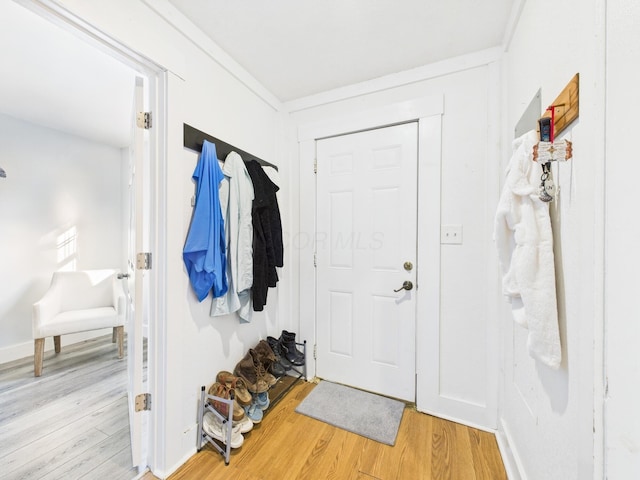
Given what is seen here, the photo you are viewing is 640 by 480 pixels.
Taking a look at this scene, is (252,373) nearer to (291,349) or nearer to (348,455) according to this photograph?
(291,349)

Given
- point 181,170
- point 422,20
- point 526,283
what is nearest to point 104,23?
point 181,170

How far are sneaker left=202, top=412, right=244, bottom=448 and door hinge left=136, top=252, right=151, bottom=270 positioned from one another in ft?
2.98

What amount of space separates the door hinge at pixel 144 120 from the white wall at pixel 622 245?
169 centimetres

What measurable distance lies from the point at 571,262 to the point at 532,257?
10 centimetres

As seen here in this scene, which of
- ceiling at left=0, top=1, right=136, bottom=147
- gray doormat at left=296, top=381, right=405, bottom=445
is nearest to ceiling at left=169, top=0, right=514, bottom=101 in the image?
ceiling at left=0, top=1, right=136, bottom=147

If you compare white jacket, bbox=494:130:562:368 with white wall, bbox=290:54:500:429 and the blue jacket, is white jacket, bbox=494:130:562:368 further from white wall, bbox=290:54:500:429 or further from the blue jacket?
the blue jacket

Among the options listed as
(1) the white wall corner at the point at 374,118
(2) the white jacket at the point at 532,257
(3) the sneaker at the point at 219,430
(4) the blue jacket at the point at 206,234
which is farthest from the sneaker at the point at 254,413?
(1) the white wall corner at the point at 374,118

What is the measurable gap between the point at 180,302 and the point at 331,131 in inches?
63.3

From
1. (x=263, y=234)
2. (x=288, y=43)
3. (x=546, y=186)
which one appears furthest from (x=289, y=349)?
(x=288, y=43)

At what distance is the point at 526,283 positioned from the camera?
0.86 meters

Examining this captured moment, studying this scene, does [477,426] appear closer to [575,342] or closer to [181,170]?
[575,342]

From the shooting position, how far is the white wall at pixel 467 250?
5.14 feet

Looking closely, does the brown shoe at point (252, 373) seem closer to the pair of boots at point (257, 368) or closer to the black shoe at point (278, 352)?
the pair of boots at point (257, 368)

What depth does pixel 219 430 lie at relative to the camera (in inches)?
55.2
